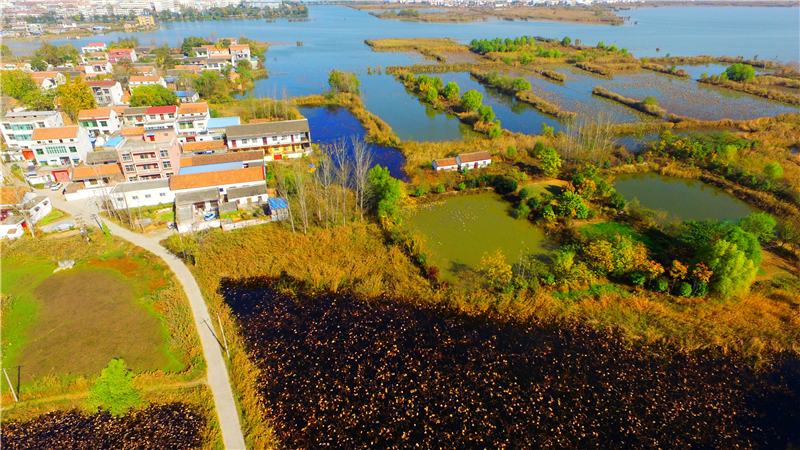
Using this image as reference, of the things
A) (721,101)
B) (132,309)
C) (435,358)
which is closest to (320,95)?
(132,309)

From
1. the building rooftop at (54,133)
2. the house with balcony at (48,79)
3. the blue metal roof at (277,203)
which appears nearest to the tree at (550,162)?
the blue metal roof at (277,203)

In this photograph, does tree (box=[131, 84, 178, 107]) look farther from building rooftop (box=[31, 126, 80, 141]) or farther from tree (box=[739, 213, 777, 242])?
tree (box=[739, 213, 777, 242])

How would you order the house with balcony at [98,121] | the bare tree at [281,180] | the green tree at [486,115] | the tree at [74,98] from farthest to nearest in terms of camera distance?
the green tree at [486,115] → the tree at [74,98] → the house with balcony at [98,121] → the bare tree at [281,180]

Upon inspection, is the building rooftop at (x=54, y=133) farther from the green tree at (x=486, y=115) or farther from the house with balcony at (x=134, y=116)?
the green tree at (x=486, y=115)

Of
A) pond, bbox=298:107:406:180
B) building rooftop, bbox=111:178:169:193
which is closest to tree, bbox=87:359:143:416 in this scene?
building rooftop, bbox=111:178:169:193

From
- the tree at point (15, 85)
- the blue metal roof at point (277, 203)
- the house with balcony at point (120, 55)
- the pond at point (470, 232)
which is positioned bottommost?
the pond at point (470, 232)

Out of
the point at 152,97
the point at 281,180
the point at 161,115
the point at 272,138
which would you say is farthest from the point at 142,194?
the point at 152,97

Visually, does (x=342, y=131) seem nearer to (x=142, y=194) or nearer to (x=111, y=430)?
(x=142, y=194)
